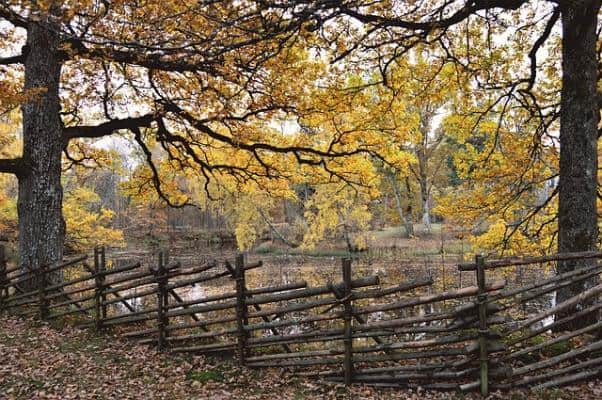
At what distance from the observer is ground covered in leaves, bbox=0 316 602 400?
458 cm

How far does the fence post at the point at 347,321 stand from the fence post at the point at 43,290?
5129mm

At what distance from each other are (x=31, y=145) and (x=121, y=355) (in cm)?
427

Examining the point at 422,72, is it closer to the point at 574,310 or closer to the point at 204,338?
the point at 574,310

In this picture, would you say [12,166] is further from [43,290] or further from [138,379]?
[138,379]

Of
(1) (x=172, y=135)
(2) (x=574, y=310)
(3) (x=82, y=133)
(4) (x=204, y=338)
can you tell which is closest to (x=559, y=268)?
(2) (x=574, y=310)

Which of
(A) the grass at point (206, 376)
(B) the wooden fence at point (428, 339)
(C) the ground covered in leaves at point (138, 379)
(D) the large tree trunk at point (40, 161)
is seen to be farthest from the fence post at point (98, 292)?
(A) the grass at point (206, 376)

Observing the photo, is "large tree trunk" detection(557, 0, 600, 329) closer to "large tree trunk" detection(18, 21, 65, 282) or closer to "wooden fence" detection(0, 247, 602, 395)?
"wooden fence" detection(0, 247, 602, 395)

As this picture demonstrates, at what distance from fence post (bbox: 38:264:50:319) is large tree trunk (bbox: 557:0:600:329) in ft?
24.4

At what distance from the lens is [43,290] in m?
7.28

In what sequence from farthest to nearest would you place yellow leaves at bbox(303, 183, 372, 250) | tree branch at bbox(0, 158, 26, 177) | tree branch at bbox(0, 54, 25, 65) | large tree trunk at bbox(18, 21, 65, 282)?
yellow leaves at bbox(303, 183, 372, 250) < tree branch at bbox(0, 54, 25, 65) < large tree trunk at bbox(18, 21, 65, 282) < tree branch at bbox(0, 158, 26, 177)

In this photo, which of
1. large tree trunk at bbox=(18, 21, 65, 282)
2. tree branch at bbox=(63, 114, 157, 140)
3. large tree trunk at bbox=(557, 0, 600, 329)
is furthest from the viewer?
tree branch at bbox=(63, 114, 157, 140)

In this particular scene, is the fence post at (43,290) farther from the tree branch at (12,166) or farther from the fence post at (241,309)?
the fence post at (241,309)

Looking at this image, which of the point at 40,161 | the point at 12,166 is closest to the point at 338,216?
the point at 40,161

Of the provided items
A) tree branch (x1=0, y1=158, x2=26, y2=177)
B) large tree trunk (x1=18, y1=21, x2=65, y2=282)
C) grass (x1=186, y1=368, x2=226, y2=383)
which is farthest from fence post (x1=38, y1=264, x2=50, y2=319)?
grass (x1=186, y1=368, x2=226, y2=383)
